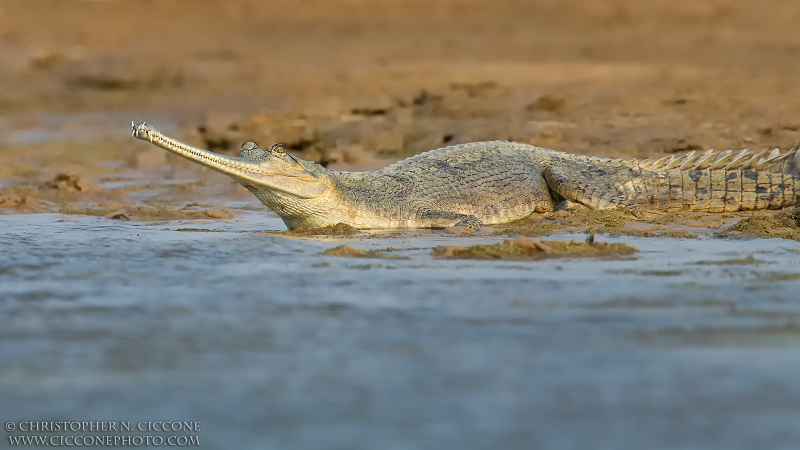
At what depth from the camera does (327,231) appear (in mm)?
6387

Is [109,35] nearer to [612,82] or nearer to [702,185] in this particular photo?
[612,82]

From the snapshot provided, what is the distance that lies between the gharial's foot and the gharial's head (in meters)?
0.93

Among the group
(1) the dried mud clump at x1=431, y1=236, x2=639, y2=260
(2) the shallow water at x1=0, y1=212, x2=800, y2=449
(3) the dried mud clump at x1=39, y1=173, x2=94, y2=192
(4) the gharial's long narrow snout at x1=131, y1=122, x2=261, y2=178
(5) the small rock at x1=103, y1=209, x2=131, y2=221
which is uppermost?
(4) the gharial's long narrow snout at x1=131, y1=122, x2=261, y2=178

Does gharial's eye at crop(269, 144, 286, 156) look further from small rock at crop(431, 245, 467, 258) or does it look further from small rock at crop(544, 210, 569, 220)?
small rock at crop(544, 210, 569, 220)

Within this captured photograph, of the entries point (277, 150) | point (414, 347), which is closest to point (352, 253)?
point (277, 150)

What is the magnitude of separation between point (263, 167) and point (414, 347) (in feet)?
9.34

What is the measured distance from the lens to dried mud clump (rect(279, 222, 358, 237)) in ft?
20.6

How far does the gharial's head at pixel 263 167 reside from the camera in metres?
5.67

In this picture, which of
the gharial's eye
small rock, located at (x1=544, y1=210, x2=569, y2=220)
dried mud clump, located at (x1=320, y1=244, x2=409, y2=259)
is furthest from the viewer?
small rock, located at (x1=544, y1=210, x2=569, y2=220)

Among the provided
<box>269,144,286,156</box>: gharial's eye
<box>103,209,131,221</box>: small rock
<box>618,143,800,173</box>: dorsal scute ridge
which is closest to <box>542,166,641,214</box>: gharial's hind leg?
<box>618,143,800,173</box>: dorsal scute ridge

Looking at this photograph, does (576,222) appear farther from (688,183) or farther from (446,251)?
(446,251)

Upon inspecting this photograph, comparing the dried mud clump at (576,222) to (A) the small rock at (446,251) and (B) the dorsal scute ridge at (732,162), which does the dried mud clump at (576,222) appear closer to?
(B) the dorsal scute ridge at (732,162)

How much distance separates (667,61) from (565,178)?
10.9 meters

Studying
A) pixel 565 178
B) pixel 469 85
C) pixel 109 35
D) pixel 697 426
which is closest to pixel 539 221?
pixel 565 178
